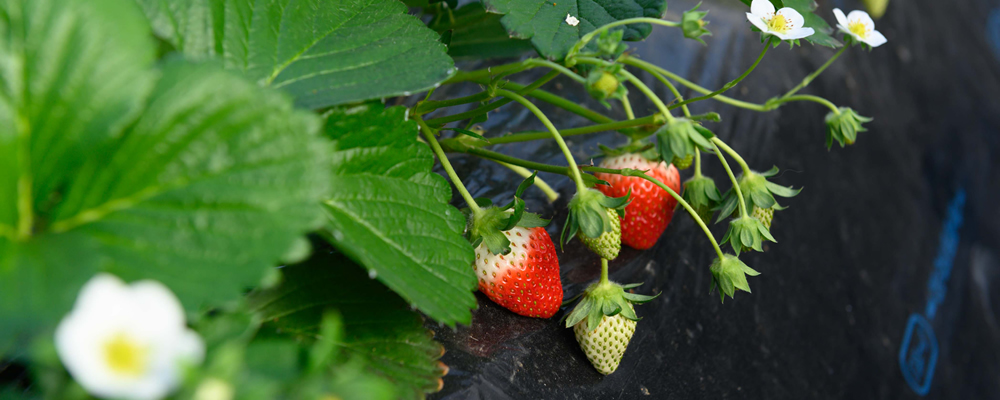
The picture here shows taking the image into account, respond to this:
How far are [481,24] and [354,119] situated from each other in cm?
45

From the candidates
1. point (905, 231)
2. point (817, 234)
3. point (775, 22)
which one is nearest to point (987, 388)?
point (905, 231)

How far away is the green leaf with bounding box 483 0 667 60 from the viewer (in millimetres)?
568

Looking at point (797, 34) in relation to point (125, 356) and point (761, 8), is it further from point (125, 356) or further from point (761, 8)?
point (125, 356)

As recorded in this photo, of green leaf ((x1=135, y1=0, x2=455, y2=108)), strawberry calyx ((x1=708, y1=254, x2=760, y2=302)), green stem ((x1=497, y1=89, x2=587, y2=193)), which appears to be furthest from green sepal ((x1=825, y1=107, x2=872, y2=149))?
green leaf ((x1=135, y1=0, x2=455, y2=108))

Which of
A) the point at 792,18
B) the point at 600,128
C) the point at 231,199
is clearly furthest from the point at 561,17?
the point at 231,199

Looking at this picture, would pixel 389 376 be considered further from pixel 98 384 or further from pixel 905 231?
pixel 905 231

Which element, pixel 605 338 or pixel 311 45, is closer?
pixel 311 45

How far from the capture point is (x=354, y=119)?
1.56 feet

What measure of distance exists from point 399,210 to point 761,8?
0.38 m

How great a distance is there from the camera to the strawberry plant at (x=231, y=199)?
262mm

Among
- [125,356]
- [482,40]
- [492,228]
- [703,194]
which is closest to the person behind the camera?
[125,356]

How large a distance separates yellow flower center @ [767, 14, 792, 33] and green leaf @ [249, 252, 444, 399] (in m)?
0.41

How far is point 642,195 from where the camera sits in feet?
2.38

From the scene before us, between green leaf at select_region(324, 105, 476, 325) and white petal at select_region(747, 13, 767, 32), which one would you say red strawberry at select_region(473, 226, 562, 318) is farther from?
white petal at select_region(747, 13, 767, 32)
